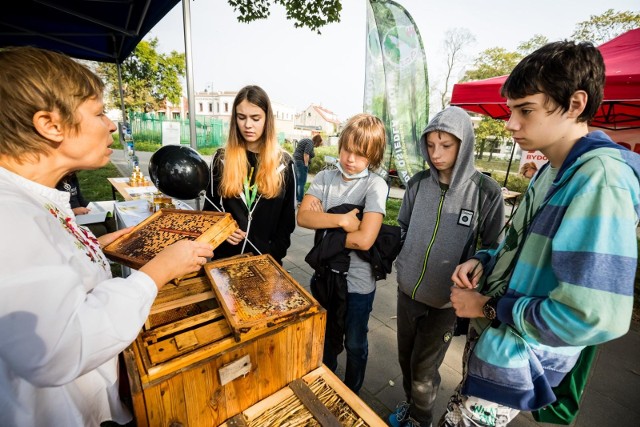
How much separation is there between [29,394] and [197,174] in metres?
1.24

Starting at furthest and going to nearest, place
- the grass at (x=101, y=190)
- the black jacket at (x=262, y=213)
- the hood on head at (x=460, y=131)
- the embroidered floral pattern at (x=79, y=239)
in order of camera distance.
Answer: the grass at (x=101, y=190) < the black jacket at (x=262, y=213) < the hood on head at (x=460, y=131) < the embroidered floral pattern at (x=79, y=239)

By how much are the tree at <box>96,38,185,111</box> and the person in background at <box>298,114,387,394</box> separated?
101ft

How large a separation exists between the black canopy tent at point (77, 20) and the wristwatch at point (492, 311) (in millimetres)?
3584

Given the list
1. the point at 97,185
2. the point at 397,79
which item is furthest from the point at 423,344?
the point at 97,185

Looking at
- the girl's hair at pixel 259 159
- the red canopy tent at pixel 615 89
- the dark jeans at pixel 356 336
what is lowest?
the dark jeans at pixel 356 336

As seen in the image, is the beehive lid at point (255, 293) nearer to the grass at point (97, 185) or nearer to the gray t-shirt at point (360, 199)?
the gray t-shirt at point (360, 199)

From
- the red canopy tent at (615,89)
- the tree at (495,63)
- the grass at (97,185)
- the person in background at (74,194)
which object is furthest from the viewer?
the tree at (495,63)

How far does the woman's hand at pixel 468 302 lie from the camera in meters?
1.29

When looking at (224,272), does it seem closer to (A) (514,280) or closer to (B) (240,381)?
(B) (240,381)

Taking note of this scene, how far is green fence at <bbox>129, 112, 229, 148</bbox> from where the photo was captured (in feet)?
81.9

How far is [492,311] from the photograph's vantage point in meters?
1.22

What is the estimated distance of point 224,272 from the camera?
4.72 feet

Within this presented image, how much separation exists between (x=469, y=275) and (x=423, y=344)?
0.79 metres

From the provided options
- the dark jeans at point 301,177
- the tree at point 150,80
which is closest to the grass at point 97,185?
the dark jeans at point 301,177
